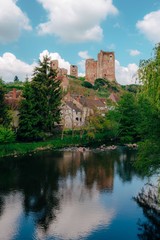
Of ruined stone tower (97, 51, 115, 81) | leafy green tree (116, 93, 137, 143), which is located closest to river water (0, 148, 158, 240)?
leafy green tree (116, 93, 137, 143)

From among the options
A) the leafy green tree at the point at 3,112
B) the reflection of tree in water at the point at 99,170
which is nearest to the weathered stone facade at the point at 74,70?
the leafy green tree at the point at 3,112

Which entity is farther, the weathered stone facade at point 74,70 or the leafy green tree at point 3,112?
the weathered stone facade at point 74,70

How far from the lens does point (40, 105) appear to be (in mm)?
50062

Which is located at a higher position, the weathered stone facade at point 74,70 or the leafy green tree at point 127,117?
the weathered stone facade at point 74,70

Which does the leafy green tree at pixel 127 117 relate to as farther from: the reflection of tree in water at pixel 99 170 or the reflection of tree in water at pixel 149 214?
the reflection of tree in water at pixel 149 214

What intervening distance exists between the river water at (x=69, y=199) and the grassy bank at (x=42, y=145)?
3506 mm

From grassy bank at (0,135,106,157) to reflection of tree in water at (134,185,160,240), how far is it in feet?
76.8

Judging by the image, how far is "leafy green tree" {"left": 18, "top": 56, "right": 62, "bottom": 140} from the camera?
48.2m

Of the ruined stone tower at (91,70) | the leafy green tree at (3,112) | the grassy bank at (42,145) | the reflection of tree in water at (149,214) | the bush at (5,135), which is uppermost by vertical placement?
the ruined stone tower at (91,70)

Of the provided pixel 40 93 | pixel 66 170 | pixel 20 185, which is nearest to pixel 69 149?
pixel 40 93

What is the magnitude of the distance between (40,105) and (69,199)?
1105 inches

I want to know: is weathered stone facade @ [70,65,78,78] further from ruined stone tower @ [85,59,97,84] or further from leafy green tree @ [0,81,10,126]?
leafy green tree @ [0,81,10,126]

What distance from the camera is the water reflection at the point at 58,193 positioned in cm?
1864

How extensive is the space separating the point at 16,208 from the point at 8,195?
311 cm
